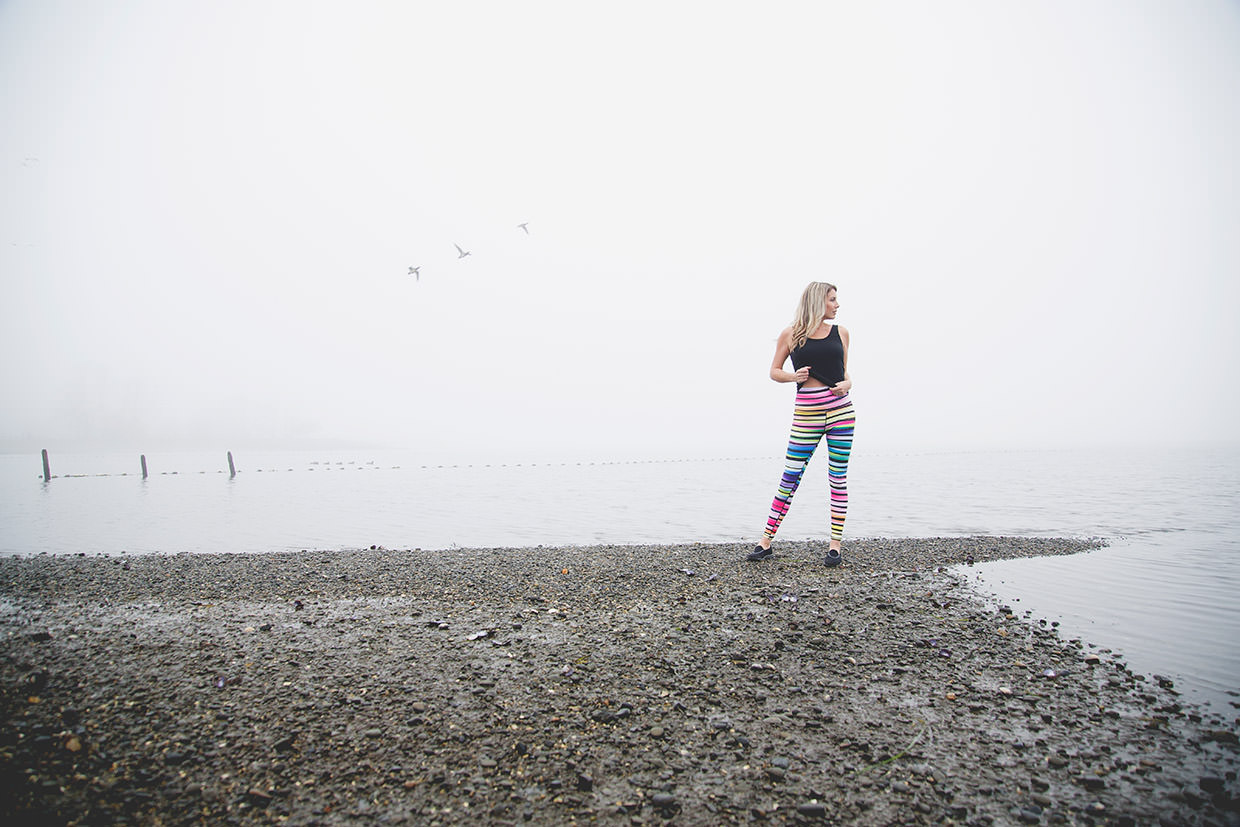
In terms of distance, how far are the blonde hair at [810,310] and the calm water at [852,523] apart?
3994 millimetres

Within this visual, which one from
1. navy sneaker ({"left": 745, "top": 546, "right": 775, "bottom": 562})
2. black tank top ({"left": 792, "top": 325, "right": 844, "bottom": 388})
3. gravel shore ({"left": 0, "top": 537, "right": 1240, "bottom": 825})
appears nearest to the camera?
gravel shore ({"left": 0, "top": 537, "right": 1240, "bottom": 825})

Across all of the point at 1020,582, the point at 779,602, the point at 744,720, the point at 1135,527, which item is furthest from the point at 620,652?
the point at 1135,527

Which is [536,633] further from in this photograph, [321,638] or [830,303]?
[830,303]

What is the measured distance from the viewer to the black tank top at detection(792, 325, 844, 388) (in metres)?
8.26

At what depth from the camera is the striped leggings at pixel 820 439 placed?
835 centimetres

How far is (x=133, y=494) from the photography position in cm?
2744

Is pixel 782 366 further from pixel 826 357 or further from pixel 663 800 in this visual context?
pixel 663 800

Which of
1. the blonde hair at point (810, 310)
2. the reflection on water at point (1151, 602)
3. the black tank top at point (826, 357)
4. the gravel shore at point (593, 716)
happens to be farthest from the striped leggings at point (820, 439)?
the gravel shore at point (593, 716)

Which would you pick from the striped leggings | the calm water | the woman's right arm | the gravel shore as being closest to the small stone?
the gravel shore

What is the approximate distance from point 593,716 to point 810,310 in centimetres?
646

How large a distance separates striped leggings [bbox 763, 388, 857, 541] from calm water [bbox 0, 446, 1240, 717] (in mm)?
A: 2054

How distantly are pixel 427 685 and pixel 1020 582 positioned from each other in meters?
7.38

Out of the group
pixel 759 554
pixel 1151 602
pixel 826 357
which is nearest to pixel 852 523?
pixel 759 554

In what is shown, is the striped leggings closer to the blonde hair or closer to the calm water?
the blonde hair
